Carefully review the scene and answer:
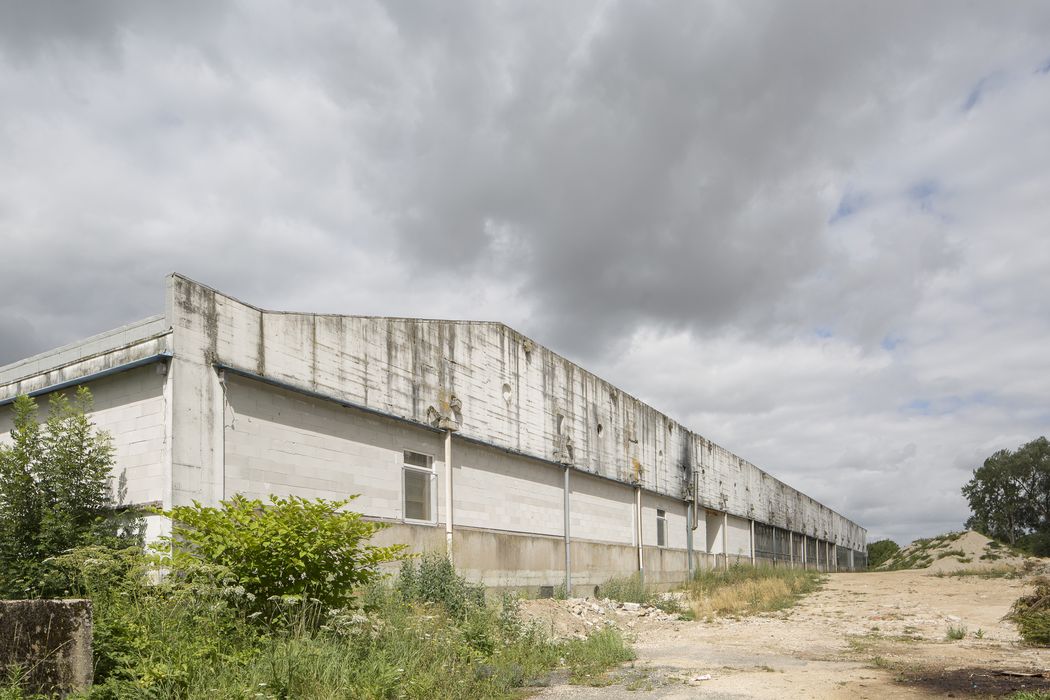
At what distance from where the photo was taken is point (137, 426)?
11.4m

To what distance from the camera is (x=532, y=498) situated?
20.4 m

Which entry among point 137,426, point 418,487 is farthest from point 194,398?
point 418,487

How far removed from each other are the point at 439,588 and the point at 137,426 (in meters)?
5.59

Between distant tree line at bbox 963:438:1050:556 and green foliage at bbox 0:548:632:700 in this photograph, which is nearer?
green foliage at bbox 0:548:632:700

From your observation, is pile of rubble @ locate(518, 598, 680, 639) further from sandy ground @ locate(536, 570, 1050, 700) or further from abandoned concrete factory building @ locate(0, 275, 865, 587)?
abandoned concrete factory building @ locate(0, 275, 865, 587)

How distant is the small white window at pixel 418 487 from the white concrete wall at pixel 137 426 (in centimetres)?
530

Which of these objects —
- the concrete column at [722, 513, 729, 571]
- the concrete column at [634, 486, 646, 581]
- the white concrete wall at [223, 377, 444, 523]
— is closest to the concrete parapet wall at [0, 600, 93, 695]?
the white concrete wall at [223, 377, 444, 523]

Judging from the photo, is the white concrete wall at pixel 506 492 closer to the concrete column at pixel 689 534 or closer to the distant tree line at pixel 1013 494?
the concrete column at pixel 689 534

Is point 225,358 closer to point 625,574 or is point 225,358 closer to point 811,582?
point 625,574

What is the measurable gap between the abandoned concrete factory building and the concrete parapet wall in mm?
3942

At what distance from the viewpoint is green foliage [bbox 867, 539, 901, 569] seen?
84750mm

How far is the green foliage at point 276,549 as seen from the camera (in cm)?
895

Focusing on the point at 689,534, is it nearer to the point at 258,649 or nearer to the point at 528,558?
the point at 528,558

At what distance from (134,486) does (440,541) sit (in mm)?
6433
